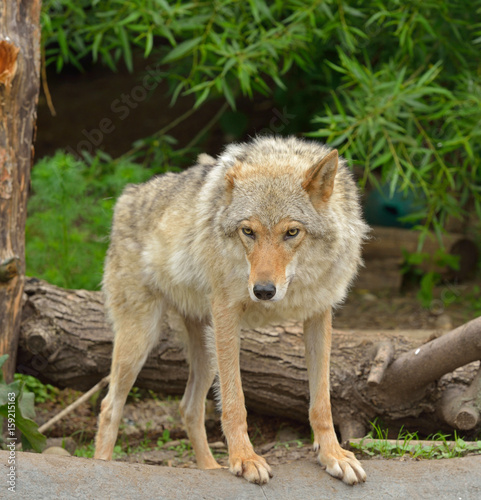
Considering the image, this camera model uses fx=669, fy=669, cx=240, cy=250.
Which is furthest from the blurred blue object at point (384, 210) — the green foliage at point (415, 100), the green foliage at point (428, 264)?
the green foliage at point (415, 100)

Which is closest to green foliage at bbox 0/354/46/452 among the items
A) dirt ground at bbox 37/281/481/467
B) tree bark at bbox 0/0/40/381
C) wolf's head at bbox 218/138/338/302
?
tree bark at bbox 0/0/40/381

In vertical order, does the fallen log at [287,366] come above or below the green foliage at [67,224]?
below

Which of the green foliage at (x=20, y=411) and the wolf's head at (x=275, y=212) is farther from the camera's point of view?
the green foliage at (x=20, y=411)

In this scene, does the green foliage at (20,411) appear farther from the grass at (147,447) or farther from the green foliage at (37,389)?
the green foliage at (37,389)

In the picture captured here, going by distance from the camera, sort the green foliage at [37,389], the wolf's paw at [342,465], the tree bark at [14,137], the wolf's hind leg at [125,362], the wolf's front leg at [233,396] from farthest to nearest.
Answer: the green foliage at [37,389] → the tree bark at [14,137] → the wolf's hind leg at [125,362] → the wolf's front leg at [233,396] → the wolf's paw at [342,465]

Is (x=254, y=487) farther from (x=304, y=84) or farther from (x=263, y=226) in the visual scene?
(x=304, y=84)

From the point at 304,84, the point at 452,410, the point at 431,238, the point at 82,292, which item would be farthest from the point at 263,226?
the point at 304,84

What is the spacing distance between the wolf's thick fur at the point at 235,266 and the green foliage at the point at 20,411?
0.49m

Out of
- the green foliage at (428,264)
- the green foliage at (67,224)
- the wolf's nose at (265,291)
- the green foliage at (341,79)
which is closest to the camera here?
the wolf's nose at (265,291)

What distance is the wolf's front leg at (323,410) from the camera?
4.06 m

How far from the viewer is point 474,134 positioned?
270 inches

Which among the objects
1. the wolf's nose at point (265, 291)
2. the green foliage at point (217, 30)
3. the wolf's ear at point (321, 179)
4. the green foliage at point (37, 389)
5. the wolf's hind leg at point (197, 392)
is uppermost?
the green foliage at point (217, 30)

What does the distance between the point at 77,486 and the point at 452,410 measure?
277 centimetres

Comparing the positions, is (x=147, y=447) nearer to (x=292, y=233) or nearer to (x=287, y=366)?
(x=287, y=366)
